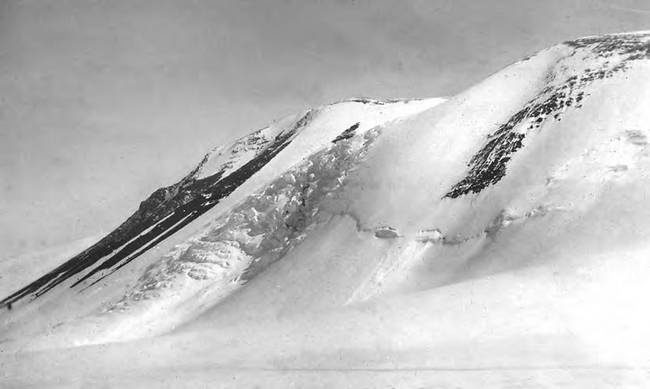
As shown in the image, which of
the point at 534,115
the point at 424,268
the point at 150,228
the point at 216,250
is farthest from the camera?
the point at 150,228

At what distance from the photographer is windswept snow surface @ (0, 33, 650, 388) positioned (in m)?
12.4

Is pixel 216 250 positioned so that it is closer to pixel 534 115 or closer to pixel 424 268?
pixel 424 268

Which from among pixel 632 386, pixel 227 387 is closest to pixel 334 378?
pixel 227 387

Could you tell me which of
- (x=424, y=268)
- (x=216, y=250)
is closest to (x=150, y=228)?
(x=216, y=250)

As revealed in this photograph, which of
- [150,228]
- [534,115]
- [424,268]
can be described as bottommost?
[424,268]

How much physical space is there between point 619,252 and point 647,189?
628cm

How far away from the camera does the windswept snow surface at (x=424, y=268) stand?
1240 cm

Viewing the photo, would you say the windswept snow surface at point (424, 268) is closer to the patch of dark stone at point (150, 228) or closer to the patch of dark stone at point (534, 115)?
the patch of dark stone at point (534, 115)

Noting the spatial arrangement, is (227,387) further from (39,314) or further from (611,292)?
(39,314)

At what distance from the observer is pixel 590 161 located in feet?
101

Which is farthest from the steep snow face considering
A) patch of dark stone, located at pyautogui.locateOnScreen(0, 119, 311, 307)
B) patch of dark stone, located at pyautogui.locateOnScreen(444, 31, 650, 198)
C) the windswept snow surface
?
Answer: patch of dark stone, located at pyautogui.locateOnScreen(444, 31, 650, 198)

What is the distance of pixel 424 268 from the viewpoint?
99.0 ft

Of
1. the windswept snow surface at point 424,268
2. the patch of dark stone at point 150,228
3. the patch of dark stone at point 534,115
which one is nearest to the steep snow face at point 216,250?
the windswept snow surface at point 424,268

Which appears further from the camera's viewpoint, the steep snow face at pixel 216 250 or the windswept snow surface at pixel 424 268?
the steep snow face at pixel 216 250
